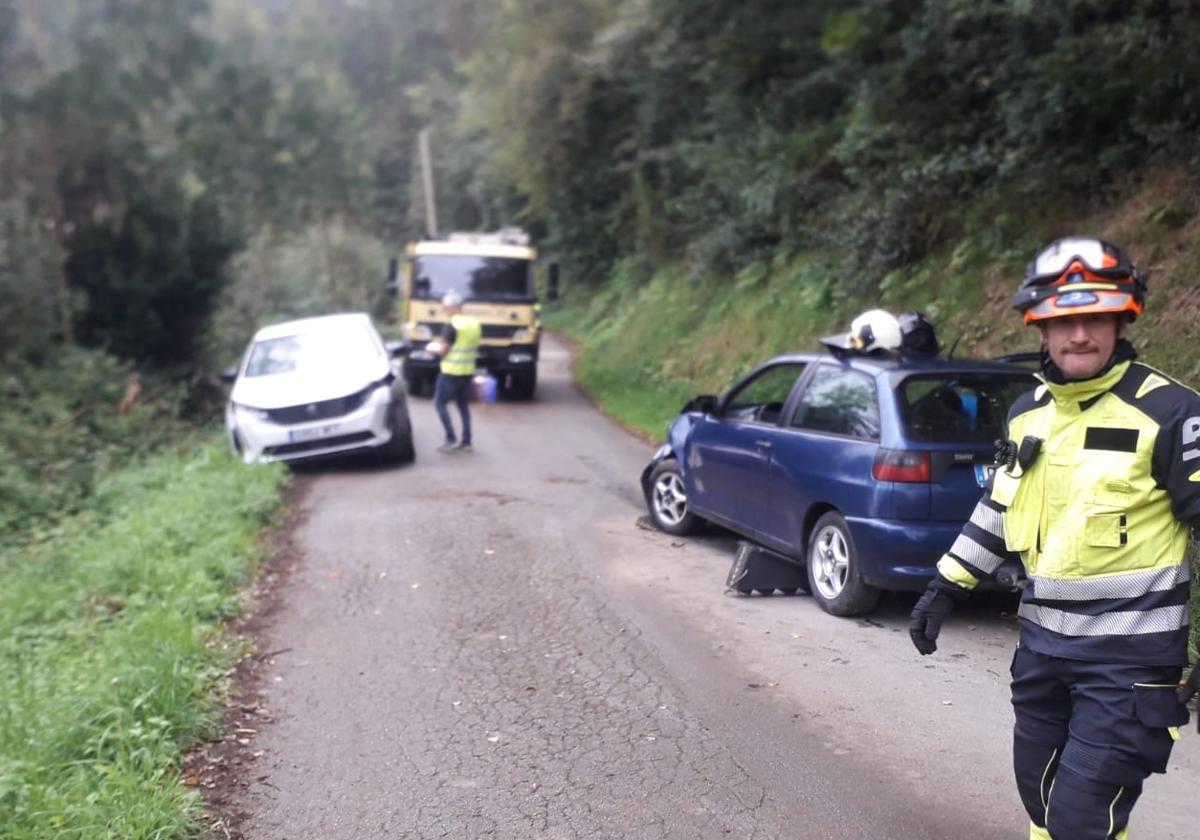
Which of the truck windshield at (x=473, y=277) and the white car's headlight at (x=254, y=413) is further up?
the truck windshield at (x=473, y=277)

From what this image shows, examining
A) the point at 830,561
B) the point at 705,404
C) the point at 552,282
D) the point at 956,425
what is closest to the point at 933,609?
the point at 956,425

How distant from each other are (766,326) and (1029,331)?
6.17 metres

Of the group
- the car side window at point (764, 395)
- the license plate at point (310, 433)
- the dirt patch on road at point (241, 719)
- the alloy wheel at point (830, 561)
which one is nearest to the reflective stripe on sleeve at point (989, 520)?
the dirt patch on road at point (241, 719)

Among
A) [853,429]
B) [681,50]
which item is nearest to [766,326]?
[681,50]

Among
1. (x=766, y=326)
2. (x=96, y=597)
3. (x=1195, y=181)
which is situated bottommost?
(x=96, y=597)

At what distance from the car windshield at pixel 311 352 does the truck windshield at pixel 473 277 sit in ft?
17.7

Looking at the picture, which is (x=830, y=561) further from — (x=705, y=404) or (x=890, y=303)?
(x=890, y=303)

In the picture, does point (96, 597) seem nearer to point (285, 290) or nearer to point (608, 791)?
point (608, 791)

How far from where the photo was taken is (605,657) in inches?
251

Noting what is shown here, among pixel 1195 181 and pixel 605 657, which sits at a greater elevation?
pixel 1195 181

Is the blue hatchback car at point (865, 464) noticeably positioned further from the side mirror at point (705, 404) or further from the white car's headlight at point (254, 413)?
the white car's headlight at point (254, 413)

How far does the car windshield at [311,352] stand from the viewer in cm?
1373

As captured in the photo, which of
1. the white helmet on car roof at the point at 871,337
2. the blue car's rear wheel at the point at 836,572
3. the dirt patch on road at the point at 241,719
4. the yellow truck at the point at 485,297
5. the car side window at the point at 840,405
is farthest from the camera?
the yellow truck at the point at 485,297

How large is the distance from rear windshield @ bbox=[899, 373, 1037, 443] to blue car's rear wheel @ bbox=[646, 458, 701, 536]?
2695 millimetres
